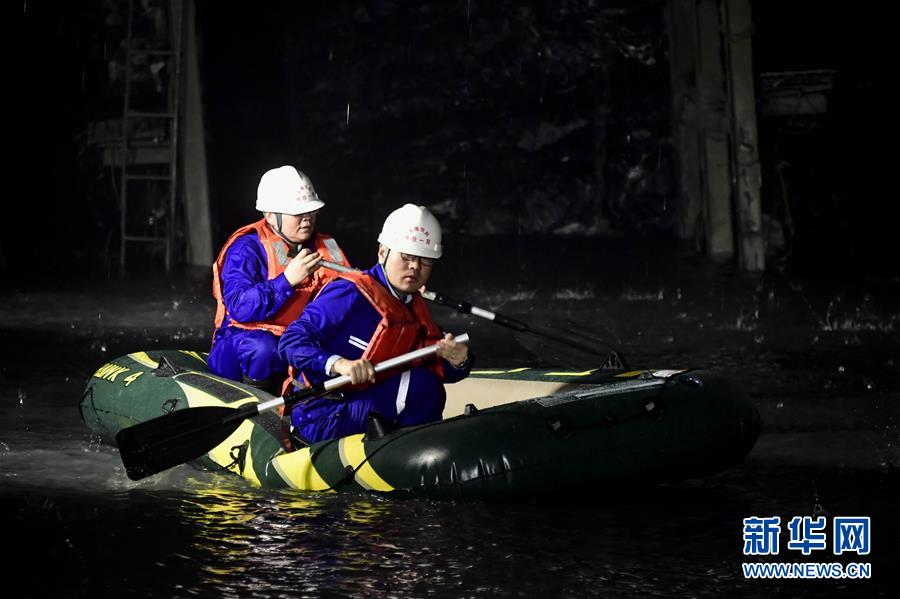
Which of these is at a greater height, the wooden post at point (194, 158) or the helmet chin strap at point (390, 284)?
the wooden post at point (194, 158)

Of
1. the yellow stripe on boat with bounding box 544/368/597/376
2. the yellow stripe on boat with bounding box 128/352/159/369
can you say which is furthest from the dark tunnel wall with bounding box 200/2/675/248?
the yellow stripe on boat with bounding box 544/368/597/376

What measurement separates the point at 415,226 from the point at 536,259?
41.3ft

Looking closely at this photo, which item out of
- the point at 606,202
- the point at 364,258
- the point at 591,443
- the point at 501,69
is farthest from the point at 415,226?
the point at 501,69

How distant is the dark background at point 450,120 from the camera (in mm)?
18266

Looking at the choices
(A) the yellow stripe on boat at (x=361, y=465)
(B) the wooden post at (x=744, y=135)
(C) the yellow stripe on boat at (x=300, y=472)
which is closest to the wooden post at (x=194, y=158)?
(B) the wooden post at (x=744, y=135)

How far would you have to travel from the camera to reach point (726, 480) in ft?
22.6

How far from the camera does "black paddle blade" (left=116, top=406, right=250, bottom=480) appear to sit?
21.3ft

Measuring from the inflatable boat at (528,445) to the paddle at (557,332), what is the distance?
1.47 ft

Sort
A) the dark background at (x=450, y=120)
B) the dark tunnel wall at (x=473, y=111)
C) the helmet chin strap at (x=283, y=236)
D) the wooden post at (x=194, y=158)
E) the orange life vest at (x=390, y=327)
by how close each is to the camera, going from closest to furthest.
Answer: the orange life vest at (x=390, y=327), the helmet chin strap at (x=283, y=236), the wooden post at (x=194, y=158), the dark background at (x=450, y=120), the dark tunnel wall at (x=473, y=111)

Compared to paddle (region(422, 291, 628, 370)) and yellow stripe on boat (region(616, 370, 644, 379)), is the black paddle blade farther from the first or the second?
yellow stripe on boat (region(616, 370, 644, 379))

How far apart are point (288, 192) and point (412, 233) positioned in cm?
128

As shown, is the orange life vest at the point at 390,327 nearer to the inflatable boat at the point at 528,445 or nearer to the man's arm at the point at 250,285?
the inflatable boat at the point at 528,445

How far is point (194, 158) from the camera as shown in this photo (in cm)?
1614

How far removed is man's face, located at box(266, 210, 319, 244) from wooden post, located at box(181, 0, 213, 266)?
8.77m
